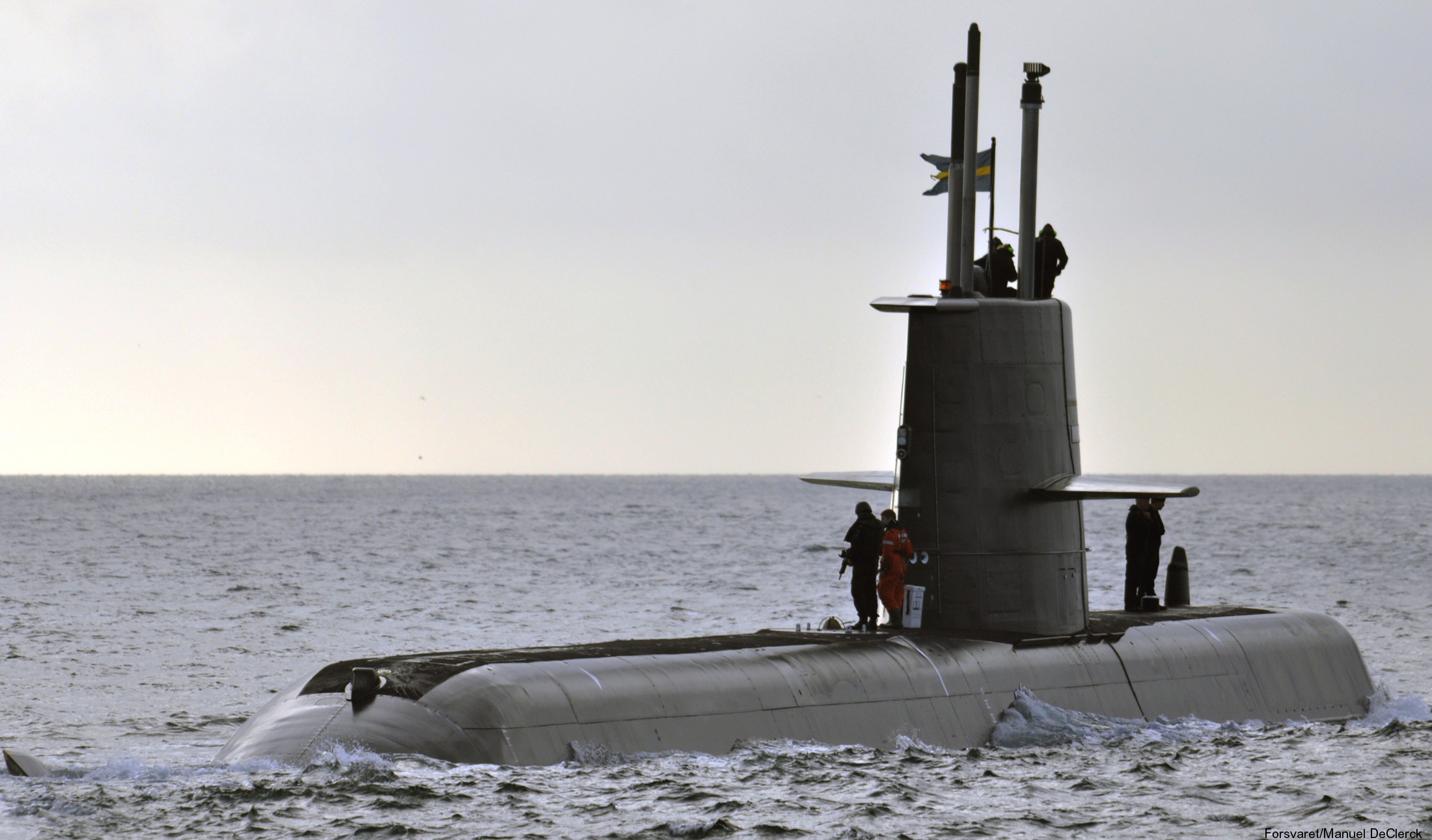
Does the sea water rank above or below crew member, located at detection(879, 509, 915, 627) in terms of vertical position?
below

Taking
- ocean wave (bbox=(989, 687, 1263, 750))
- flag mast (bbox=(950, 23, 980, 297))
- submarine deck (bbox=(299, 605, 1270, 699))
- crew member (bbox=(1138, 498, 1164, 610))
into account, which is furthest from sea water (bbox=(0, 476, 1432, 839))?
flag mast (bbox=(950, 23, 980, 297))

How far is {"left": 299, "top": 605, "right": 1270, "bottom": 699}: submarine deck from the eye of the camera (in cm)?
1153

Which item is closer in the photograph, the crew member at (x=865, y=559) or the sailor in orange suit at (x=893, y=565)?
A: the sailor in orange suit at (x=893, y=565)

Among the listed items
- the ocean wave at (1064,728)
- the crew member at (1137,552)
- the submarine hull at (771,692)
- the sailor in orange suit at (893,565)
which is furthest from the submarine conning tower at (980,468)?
the crew member at (1137,552)

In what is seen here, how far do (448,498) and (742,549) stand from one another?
9913 cm

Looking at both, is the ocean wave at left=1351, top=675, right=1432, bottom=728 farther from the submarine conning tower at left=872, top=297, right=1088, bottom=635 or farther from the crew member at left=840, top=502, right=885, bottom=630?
the crew member at left=840, top=502, right=885, bottom=630

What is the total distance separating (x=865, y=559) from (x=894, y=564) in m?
0.25

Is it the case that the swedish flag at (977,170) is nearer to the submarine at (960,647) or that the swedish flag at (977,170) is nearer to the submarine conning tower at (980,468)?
the submarine at (960,647)

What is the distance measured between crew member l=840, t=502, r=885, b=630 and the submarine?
323 mm

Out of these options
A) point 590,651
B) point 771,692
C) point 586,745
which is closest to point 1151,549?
point 771,692

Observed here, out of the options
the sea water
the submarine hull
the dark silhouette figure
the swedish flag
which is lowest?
the sea water

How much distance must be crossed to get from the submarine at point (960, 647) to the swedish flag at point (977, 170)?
0.82 feet

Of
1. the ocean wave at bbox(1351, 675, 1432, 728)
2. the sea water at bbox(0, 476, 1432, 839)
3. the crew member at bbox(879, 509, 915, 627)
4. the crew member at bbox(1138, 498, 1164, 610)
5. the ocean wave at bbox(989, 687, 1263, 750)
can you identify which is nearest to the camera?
the sea water at bbox(0, 476, 1432, 839)

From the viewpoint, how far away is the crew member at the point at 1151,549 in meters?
17.4
